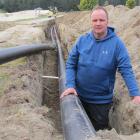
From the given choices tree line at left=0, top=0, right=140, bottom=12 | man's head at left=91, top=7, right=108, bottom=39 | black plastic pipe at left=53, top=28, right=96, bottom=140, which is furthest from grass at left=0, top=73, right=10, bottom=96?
tree line at left=0, top=0, right=140, bottom=12

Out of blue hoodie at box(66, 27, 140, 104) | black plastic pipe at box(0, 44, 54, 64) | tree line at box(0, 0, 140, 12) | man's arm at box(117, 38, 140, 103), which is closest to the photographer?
man's arm at box(117, 38, 140, 103)

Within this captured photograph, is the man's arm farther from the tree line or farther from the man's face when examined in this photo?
the tree line

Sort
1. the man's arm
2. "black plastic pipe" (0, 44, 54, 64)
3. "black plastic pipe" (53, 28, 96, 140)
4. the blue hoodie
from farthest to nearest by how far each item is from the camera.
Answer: "black plastic pipe" (0, 44, 54, 64)
the blue hoodie
the man's arm
"black plastic pipe" (53, 28, 96, 140)

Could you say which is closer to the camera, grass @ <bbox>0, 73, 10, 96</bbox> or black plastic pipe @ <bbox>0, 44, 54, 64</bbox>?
black plastic pipe @ <bbox>0, 44, 54, 64</bbox>

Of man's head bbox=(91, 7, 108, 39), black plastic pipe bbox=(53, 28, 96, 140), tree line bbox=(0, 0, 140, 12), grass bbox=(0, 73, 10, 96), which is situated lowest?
tree line bbox=(0, 0, 140, 12)

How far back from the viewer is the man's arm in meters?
5.67

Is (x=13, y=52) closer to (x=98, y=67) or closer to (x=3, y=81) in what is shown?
(x=3, y=81)

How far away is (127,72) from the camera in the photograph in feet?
19.0

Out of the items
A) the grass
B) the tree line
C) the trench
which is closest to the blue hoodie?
the trench

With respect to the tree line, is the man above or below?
above

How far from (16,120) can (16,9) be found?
9209 centimetres

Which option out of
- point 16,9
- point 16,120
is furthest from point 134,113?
point 16,9

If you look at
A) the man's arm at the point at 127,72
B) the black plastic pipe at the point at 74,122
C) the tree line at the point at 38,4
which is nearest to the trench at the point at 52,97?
the black plastic pipe at the point at 74,122

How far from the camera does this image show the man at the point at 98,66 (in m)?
5.77
